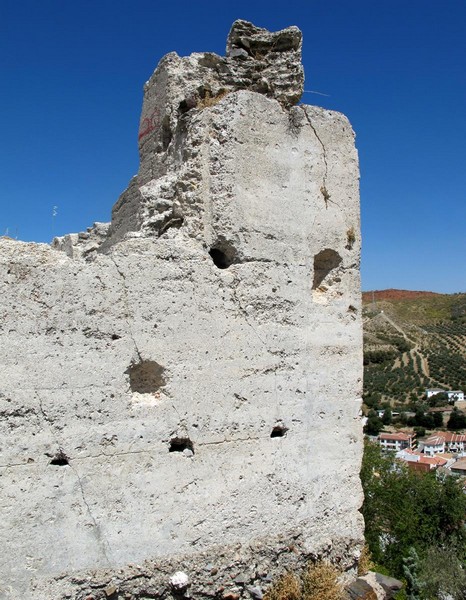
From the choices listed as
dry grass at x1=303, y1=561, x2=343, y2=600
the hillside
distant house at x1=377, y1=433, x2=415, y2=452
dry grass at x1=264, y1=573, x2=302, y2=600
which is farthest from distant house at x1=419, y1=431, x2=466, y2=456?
dry grass at x1=264, y1=573, x2=302, y2=600

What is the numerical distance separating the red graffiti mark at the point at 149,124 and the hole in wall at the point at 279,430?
3.01m

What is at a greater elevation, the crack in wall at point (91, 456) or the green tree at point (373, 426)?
the crack in wall at point (91, 456)

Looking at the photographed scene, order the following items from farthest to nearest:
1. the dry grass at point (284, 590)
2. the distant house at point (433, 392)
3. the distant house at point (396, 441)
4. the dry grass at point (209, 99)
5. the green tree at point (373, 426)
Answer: the distant house at point (433, 392) → the green tree at point (373, 426) → the distant house at point (396, 441) → the dry grass at point (209, 99) → the dry grass at point (284, 590)

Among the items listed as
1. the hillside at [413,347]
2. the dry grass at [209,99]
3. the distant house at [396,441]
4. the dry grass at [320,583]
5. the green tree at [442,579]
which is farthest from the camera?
the hillside at [413,347]

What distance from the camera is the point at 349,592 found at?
4.85m

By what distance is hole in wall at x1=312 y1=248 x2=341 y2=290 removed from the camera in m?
5.05

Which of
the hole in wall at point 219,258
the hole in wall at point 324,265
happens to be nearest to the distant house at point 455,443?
the hole in wall at point 324,265

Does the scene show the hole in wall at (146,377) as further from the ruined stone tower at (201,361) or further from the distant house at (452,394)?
the distant house at (452,394)

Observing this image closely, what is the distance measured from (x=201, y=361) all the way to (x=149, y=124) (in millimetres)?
2559

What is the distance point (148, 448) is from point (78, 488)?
1.78ft

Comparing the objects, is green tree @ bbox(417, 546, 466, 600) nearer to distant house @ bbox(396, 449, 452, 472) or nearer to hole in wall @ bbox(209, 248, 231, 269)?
hole in wall @ bbox(209, 248, 231, 269)

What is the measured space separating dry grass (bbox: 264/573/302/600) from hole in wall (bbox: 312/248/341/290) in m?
2.47

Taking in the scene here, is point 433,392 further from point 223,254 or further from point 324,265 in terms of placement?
point 223,254

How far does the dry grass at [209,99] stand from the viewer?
4781 mm
